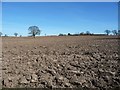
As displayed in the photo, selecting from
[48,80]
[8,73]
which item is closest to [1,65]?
[8,73]

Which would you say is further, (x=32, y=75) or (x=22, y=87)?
(x=32, y=75)

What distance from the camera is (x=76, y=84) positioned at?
9781 millimetres

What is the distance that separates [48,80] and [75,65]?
2.32 m

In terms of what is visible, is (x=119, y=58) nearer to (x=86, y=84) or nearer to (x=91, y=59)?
(x=91, y=59)

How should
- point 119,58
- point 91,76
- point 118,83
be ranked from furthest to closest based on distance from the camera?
point 119,58 → point 91,76 → point 118,83

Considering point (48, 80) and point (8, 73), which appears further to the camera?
point (8, 73)

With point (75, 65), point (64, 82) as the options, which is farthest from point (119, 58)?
point (64, 82)

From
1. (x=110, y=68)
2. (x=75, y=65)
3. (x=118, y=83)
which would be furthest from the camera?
(x=75, y=65)

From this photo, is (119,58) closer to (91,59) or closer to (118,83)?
(91,59)

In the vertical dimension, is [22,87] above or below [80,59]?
below

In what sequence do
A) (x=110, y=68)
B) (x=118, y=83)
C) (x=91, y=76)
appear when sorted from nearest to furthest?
(x=118, y=83)
(x=91, y=76)
(x=110, y=68)

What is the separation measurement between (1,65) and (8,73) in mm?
1477

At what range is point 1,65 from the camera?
41.9 ft

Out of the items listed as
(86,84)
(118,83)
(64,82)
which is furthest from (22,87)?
(118,83)
